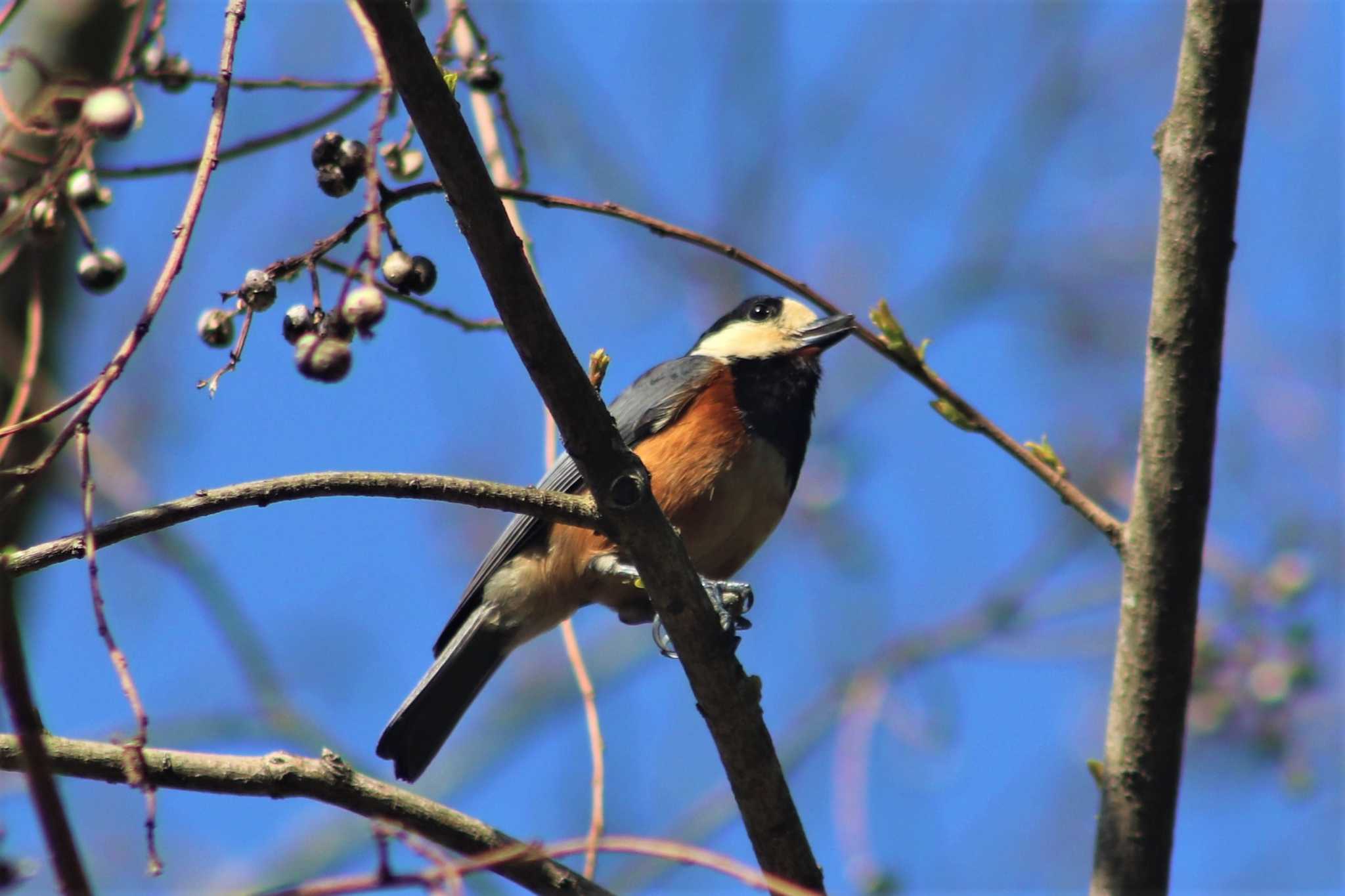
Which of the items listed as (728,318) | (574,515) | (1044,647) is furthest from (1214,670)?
(574,515)

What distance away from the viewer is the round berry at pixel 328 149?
7.05 feet

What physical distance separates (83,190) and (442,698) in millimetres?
2286

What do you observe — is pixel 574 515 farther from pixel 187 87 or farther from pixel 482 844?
pixel 187 87

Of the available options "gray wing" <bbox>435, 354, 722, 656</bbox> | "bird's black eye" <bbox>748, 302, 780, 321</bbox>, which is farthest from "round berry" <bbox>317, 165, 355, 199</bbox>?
"bird's black eye" <bbox>748, 302, 780, 321</bbox>

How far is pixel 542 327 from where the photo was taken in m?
2.32

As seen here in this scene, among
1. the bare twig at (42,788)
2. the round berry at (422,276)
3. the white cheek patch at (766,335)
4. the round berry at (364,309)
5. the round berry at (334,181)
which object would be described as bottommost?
the bare twig at (42,788)

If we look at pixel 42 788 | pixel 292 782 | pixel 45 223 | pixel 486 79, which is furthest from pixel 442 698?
pixel 42 788

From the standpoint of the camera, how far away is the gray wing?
4.24m

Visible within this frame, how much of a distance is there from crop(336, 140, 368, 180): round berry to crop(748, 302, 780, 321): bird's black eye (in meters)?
3.10

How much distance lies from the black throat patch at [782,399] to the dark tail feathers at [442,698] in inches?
44.3

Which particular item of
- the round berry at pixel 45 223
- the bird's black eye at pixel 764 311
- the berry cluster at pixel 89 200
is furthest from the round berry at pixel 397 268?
the bird's black eye at pixel 764 311

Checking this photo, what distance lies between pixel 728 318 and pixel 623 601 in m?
1.52

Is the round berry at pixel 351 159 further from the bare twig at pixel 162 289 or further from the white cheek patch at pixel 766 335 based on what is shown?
the white cheek patch at pixel 766 335

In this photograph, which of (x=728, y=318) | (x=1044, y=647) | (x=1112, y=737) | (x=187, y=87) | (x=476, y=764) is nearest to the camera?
(x=1112, y=737)
